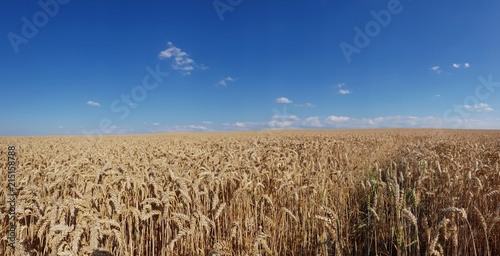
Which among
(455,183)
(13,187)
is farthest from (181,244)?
(455,183)

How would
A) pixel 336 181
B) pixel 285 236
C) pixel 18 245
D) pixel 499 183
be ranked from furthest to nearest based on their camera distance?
1. pixel 336 181
2. pixel 499 183
3. pixel 285 236
4. pixel 18 245

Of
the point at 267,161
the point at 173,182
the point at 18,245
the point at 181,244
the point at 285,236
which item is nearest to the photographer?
the point at 18,245

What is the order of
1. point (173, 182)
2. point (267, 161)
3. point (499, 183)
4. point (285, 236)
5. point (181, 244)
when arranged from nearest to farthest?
1. point (181, 244)
2. point (285, 236)
3. point (173, 182)
4. point (499, 183)
5. point (267, 161)

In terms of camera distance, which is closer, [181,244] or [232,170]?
[181,244]

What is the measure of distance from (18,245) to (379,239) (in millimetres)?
4047

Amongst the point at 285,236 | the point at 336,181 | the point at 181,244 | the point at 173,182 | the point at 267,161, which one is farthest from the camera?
the point at 267,161

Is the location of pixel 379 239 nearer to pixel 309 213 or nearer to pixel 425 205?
pixel 309 213

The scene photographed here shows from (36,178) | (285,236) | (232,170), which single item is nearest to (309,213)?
(285,236)

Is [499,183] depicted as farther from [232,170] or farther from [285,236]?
[232,170]

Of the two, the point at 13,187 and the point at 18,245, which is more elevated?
the point at 13,187

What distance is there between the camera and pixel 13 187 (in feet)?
13.2

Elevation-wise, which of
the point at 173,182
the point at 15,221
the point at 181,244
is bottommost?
the point at 181,244

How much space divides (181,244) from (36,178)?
13.7 ft

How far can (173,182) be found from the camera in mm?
3992
